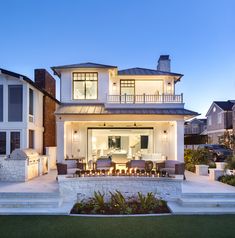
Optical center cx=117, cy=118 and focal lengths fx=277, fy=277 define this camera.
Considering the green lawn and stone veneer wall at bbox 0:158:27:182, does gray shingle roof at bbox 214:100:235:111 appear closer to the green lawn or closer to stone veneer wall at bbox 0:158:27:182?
stone veneer wall at bbox 0:158:27:182

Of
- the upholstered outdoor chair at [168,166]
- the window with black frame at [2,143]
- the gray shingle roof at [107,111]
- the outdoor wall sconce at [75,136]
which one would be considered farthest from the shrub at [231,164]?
the window with black frame at [2,143]

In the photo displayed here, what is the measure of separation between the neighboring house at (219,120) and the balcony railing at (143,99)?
762 inches

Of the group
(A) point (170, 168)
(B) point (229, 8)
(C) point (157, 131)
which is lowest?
(A) point (170, 168)

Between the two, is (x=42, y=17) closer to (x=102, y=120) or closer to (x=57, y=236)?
(x=102, y=120)

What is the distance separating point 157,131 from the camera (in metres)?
19.5

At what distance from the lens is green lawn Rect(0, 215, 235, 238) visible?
716 centimetres

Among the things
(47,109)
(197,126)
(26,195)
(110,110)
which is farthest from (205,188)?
(197,126)

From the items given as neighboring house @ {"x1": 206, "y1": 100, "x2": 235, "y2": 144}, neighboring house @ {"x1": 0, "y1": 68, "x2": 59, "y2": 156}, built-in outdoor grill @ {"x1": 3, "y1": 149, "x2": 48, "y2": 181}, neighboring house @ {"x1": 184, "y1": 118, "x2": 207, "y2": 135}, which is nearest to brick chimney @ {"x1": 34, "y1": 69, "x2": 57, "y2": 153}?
neighboring house @ {"x1": 0, "y1": 68, "x2": 59, "y2": 156}

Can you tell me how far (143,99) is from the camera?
18.5m

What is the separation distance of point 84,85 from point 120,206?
11.3 metres

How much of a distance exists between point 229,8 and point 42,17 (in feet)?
52.9

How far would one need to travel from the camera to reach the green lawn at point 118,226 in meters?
7.16

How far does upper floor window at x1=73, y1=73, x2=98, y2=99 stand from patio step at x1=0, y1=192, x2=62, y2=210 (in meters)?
9.92

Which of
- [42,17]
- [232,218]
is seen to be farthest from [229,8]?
[232,218]
